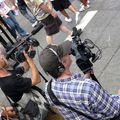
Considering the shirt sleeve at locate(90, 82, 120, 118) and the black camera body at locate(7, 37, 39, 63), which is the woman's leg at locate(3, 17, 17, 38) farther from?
the shirt sleeve at locate(90, 82, 120, 118)

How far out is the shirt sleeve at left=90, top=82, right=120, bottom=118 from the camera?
11.4 feet

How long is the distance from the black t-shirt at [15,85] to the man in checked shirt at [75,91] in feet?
4.00

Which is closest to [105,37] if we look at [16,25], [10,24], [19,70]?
[16,25]

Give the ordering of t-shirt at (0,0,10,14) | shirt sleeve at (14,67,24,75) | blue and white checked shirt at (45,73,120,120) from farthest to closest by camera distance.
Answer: t-shirt at (0,0,10,14)
shirt sleeve at (14,67,24,75)
blue and white checked shirt at (45,73,120,120)

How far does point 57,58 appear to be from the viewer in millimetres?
3604

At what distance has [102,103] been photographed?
356 centimetres

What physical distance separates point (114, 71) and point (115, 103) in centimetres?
302

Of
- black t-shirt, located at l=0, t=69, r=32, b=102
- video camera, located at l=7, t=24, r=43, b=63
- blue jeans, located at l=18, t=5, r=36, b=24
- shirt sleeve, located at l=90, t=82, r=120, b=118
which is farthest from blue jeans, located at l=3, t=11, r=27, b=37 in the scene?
shirt sleeve, located at l=90, t=82, r=120, b=118

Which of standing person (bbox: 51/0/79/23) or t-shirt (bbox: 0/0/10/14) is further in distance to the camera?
standing person (bbox: 51/0/79/23)

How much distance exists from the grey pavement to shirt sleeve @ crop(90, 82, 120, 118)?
2.50 metres

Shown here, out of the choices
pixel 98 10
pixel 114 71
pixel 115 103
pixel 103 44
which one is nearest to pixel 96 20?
pixel 98 10

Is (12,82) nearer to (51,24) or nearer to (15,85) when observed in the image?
(15,85)

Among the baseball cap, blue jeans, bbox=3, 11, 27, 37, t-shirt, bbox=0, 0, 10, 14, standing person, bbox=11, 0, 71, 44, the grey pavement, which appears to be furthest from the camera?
blue jeans, bbox=3, 11, 27, 37

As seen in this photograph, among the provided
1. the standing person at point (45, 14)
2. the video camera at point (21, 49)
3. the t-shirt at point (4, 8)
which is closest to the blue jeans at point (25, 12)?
the t-shirt at point (4, 8)
